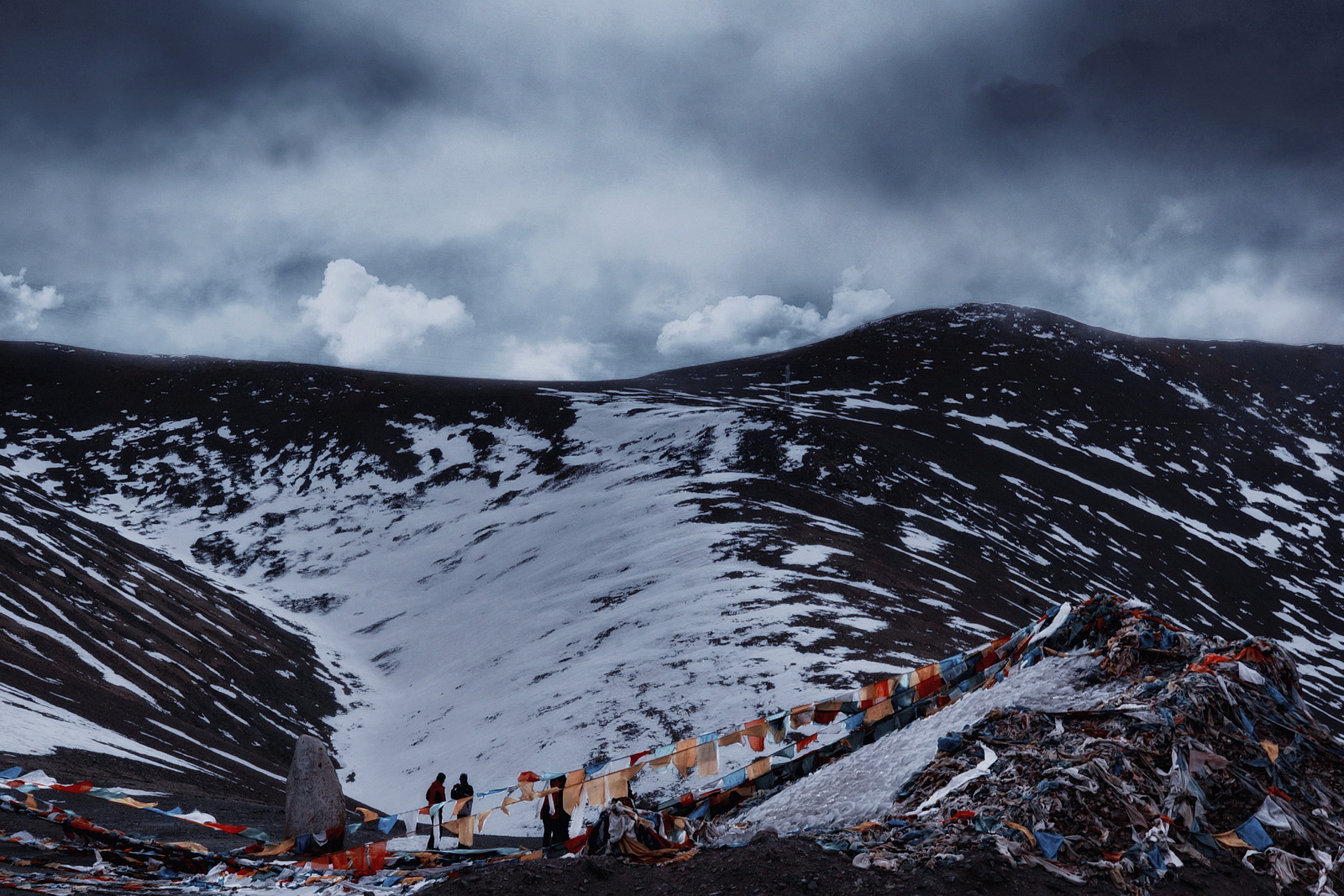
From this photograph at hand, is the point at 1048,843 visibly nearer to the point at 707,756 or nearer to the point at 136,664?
the point at 707,756

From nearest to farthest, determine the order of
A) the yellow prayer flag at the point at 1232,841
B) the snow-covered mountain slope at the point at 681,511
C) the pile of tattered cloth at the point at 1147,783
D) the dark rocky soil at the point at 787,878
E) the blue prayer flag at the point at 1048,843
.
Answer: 1. the dark rocky soil at the point at 787,878
2. the blue prayer flag at the point at 1048,843
3. the pile of tattered cloth at the point at 1147,783
4. the yellow prayer flag at the point at 1232,841
5. the snow-covered mountain slope at the point at 681,511

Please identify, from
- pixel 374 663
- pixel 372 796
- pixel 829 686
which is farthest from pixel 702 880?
pixel 374 663

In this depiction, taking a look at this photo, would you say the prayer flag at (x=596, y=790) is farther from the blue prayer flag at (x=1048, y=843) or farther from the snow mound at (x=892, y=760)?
the blue prayer flag at (x=1048, y=843)

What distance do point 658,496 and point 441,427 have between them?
140ft

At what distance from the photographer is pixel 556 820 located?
486 inches

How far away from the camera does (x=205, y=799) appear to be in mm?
19875

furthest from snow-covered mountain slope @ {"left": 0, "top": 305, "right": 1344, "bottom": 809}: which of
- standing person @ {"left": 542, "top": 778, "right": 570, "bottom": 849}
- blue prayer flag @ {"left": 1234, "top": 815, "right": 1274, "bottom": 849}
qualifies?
blue prayer flag @ {"left": 1234, "top": 815, "right": 1274, "bottom": 849}

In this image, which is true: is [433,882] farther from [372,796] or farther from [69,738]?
[372,796]

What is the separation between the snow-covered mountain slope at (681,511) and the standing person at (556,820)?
55.0 feet

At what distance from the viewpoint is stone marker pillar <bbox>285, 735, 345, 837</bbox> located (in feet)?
41.1

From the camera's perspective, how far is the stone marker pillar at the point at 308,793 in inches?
494

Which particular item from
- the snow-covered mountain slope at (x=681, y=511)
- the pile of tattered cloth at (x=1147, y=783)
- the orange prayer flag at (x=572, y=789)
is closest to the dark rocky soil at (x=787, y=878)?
the pile of tattered cloth at (x=1147, y=783)

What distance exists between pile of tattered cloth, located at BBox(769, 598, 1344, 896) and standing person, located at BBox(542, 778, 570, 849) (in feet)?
14.0

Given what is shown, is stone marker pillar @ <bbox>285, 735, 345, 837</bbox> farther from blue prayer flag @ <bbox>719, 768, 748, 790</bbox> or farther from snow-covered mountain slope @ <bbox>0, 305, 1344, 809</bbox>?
snow-covered mountain slope @ <bbox>0, 305, 1344, 809</bbox>
